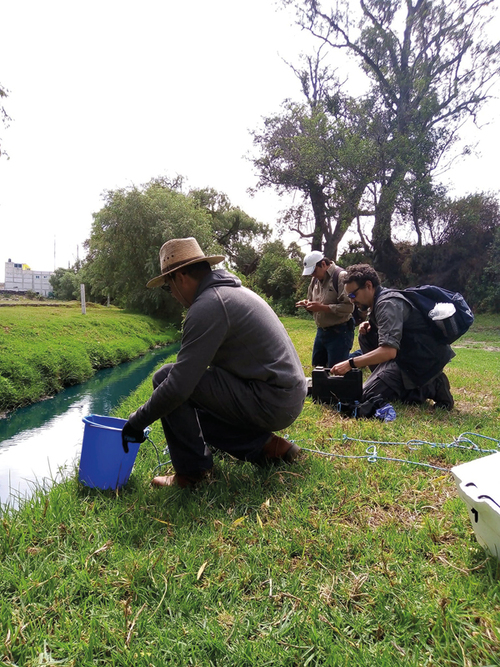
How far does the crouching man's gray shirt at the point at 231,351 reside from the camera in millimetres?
2414

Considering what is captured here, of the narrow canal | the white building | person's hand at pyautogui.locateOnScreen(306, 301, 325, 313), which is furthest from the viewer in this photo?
the white building

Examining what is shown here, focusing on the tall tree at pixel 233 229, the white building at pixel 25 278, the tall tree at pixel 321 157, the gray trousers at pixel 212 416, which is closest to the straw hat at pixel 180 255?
the gray trousers at pixel 212 416

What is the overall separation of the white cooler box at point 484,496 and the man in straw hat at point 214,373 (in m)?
1.09

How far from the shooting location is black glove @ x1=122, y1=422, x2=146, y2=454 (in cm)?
249

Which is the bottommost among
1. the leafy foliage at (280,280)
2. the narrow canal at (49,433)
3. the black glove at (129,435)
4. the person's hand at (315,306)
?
the narrow canal at (49,433)

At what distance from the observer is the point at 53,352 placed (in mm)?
9867

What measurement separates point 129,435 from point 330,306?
126 inches

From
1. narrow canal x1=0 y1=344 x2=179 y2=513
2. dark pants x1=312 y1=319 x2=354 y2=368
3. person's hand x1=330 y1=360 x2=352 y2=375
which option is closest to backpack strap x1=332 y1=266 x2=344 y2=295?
dark pants x1=312 y1=319 x2=354 y2=368

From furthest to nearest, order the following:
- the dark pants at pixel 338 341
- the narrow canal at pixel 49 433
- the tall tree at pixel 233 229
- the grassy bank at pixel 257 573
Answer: the tall tree at pixel 233 229 → the dark pants at pixel 338 341 → the narrow canal at pixel 49 433 → the grassy bank at pixel 257 573

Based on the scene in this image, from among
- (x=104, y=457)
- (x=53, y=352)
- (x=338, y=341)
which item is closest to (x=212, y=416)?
(x=104, y=457)

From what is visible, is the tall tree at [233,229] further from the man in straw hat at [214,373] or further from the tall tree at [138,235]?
the man in straw hat at [214,373]

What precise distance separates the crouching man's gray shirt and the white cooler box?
107 cm

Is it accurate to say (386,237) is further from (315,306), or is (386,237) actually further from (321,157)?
(315,306)

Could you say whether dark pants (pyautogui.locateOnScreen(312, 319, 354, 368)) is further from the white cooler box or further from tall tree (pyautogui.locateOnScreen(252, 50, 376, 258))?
tall tree (pyautogui.locateOnScreen(252, 50, 376, 258))
